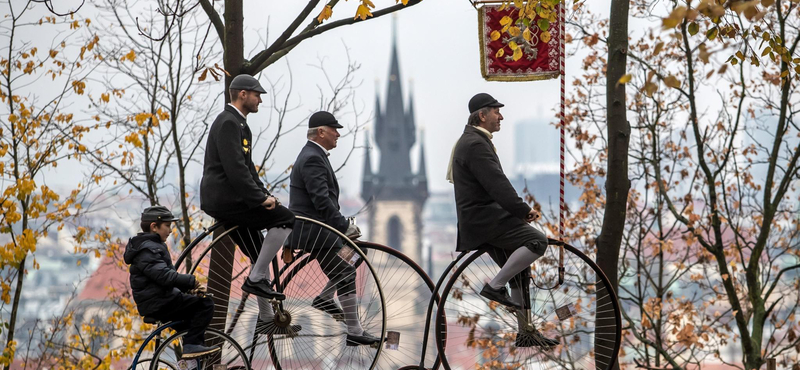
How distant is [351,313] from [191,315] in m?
1.09

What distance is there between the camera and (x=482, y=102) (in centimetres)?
593

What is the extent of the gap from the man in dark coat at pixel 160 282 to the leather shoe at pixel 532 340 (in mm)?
1979

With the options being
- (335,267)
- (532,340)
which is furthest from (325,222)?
(532,340)

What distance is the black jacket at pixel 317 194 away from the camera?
596 cm

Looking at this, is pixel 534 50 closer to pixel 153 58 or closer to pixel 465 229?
pixel 465 229

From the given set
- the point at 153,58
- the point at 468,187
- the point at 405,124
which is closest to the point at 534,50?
the point at 468,187

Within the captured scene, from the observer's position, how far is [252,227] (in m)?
5.78

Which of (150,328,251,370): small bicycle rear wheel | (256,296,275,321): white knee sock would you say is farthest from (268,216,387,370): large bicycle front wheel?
(150,328,251,370): small bicycle rear wheel

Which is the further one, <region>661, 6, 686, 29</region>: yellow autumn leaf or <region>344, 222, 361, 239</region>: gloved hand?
<region>344, 222, 361, 239</region>: gloved hand

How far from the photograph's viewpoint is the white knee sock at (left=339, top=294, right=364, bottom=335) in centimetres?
611

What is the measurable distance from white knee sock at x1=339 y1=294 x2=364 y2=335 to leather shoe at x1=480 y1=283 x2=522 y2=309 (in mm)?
830

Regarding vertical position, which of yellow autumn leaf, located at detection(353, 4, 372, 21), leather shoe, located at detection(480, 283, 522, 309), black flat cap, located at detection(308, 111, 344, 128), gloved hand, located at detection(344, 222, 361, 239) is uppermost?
yellow autumn leaf, located at detection(353, 4, 372, 21)

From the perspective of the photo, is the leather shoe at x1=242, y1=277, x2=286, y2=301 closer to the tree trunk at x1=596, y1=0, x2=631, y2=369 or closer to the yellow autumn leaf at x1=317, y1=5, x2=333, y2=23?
the yellow autumn leaf at x1=317, y1=5, x2=333, y2=23

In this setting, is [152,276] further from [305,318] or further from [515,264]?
[515,264]
